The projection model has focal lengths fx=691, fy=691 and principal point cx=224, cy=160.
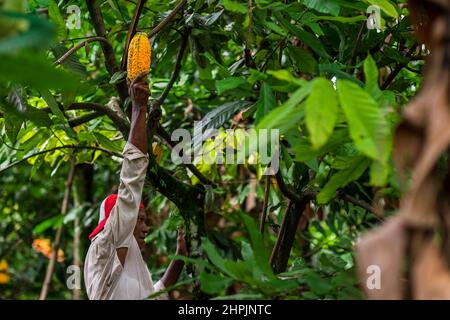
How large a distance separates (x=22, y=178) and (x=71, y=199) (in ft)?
1.23

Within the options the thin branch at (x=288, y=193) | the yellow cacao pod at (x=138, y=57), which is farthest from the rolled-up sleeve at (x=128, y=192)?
the thin branch at (x=288, y=193)

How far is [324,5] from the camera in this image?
1.69 meters

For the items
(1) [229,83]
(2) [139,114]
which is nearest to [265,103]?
(1) [229,83]

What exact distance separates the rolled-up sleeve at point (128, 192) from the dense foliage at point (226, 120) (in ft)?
0.75

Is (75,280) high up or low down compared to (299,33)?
down

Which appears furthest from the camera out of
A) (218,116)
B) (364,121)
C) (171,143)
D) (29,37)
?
(171,143)

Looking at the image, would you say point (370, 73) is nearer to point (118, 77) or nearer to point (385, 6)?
point (385, 6)

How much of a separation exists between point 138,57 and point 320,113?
105cm

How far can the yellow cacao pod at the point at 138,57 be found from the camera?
1.88 meters

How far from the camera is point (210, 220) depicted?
2959 mm

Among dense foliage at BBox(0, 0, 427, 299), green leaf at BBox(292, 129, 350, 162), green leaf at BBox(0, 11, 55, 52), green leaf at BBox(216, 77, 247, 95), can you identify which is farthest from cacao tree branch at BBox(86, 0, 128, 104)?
green leaf at BBox(0, 11, 55, 52)

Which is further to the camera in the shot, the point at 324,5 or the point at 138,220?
the point at 138,220

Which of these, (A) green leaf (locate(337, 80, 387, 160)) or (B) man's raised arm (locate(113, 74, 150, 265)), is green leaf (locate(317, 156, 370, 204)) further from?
(B) man's raised arm (locate(113, 74, 150, 265))
